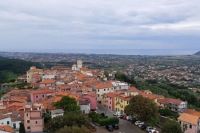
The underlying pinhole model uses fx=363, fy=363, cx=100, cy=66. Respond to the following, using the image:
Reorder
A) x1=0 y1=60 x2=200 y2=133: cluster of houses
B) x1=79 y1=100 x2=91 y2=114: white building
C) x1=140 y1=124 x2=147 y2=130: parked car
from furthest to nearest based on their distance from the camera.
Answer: x1=79 y1=100 x2=91 y2=114: white building
x1=140 y1=124 x2=147 y2=130: parked car
x1=0 y1=60 x2=200 y2=133: cluster of houses

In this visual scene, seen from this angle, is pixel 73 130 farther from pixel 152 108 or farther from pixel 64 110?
pixel 152 108

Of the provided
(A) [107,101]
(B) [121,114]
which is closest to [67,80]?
(A) [107,101]

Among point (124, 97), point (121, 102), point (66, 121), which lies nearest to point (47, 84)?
point (121, 102)

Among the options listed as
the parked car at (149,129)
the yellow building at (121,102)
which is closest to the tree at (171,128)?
the parked car at (149,129)

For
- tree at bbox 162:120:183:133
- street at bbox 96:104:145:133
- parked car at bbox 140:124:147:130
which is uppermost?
tree at bbox 162:120:183:133

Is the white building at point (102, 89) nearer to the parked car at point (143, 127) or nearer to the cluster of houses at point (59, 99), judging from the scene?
the cluster of houses at point (59, 99)

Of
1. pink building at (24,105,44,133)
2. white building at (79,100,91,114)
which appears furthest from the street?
pink building at (24,105,44,133)

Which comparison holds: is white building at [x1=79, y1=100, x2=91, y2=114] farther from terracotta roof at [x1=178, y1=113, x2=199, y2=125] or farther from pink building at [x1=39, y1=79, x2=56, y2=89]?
pink building at [x1=39, y1=79, x2=56, y2=89]
